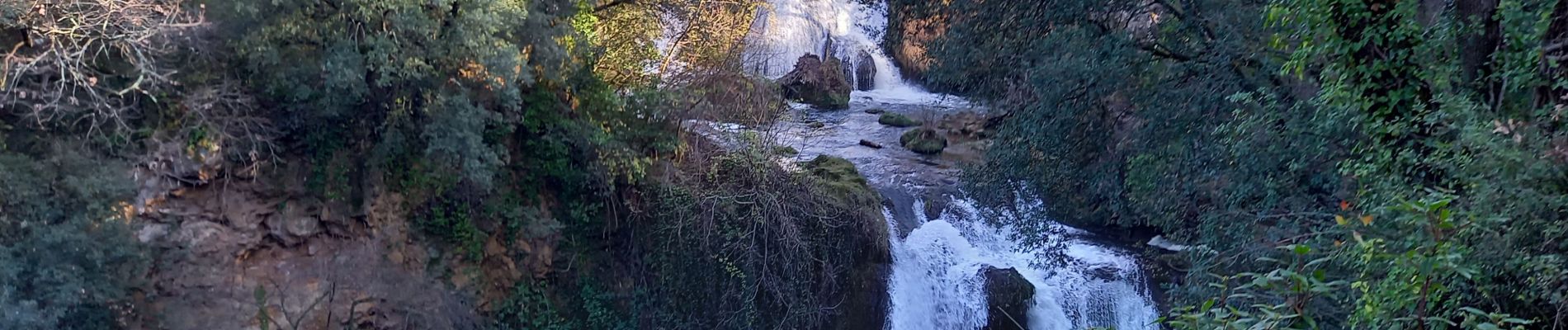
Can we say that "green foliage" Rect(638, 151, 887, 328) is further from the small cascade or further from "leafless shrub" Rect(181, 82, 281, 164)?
the small cascade

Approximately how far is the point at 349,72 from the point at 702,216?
13.8 ft

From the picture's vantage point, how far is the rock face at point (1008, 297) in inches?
454

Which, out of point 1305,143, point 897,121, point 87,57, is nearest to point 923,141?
point 897,121

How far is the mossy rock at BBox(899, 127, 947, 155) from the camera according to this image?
15633mm

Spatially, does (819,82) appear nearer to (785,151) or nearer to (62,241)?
(785,151)

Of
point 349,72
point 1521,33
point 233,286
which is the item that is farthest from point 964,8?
point 233,286

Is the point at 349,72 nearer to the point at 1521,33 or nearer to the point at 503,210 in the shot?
the point at 503,210

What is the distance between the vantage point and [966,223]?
12.5 meters

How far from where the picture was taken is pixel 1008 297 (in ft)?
37.8

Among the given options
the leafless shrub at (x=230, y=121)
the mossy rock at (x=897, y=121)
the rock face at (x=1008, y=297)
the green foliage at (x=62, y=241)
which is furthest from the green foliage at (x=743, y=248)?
the mossy rock at (x=897, y=121)

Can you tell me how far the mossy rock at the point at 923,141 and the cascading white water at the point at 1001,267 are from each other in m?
3.22

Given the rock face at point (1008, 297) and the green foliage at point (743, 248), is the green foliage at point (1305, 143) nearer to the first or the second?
the rock face at point (1008, 297)

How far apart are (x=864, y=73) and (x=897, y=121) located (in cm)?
325

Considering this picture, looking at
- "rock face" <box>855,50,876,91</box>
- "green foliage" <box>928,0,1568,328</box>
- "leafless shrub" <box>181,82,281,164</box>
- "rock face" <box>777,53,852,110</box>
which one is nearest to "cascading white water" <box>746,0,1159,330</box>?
"green foliage" <box>928,0,1568,328</box>
